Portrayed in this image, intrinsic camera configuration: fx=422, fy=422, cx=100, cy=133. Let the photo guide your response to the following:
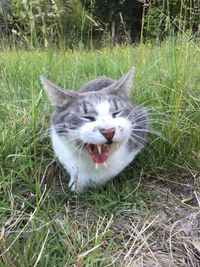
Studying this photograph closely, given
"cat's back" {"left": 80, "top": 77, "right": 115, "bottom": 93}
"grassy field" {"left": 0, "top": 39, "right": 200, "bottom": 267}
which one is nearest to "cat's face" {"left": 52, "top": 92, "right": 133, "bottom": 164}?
"grassy field" {"left": 0, "top": 39, "right": 200, "bottom": 267}

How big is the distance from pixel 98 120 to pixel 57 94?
29cm

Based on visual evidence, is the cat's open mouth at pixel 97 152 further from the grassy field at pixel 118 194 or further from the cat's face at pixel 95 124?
the grassy field at pixel 118 194

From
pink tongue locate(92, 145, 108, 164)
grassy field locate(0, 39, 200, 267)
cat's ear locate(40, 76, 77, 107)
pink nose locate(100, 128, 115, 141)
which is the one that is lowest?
grassy field locate(0, 39, 200, 267)

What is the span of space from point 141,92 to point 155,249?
40.1 inches

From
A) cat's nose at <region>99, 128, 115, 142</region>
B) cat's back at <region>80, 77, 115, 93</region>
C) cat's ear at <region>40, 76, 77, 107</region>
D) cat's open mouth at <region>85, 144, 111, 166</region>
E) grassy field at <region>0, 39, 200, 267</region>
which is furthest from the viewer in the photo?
cat's back at <region>80, 77, 115, 93</region>

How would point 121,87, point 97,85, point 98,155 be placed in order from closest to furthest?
1. point 98,155
2. point 121,87
3. point 97,85

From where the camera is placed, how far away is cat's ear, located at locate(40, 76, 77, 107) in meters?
1.77

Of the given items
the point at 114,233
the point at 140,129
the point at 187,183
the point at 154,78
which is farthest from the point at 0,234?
the point at 154,78

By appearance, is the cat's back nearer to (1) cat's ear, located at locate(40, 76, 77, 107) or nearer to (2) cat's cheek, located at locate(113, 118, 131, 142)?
(1) cat's ear, located at locate(40, 76, 77, 107)

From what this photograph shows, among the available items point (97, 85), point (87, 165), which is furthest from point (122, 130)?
point (97, 85)

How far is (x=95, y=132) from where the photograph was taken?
1540 mm

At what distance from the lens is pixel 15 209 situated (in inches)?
63.6

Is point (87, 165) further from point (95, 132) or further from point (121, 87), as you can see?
point (121, 87)

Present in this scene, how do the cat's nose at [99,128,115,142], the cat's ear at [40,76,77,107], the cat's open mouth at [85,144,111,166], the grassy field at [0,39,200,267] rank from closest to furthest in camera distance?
the grassy field at [0,39,200,267] < the cat's nose at [99,128,115,142] < the cat's open mouth at [85,144,111,166] < the cat's ear at [40,76,77,107]
